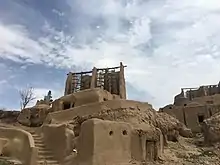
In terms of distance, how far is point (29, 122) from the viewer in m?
27.5

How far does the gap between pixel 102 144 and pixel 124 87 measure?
20.1m

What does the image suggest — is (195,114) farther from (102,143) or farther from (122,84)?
(102,143)

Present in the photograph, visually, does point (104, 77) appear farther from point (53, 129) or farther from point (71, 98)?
point (53, 129)

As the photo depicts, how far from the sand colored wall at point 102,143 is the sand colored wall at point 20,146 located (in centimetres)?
236

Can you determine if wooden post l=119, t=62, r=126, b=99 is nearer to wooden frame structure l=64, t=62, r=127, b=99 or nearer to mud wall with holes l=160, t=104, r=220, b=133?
wooden frame structure l=64, t=62, r=127, b=99

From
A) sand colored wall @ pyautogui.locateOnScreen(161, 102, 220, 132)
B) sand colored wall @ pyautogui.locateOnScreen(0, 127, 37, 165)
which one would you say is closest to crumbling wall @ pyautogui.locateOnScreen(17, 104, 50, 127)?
sand colored wall @ pyautogui.locateOnScreen(0, 127, 37, 165)

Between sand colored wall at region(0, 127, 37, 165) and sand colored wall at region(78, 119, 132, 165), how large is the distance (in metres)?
2.36

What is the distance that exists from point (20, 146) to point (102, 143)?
177 inches

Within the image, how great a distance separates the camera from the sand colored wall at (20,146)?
13.1m

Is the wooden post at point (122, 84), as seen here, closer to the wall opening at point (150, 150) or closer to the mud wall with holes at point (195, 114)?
the mud wall with holes at point (195, 114)

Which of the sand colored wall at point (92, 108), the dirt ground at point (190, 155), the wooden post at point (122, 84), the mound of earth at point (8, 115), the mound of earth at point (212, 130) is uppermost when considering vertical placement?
the wooden post at point (122, 84)

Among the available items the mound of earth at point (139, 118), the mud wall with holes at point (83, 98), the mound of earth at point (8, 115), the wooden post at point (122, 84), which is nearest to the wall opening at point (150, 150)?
the mound of earth at point (139, 118)

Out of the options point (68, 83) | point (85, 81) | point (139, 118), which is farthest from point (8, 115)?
point (139, 118)

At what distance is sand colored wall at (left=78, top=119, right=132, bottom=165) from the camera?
41.6 ft
